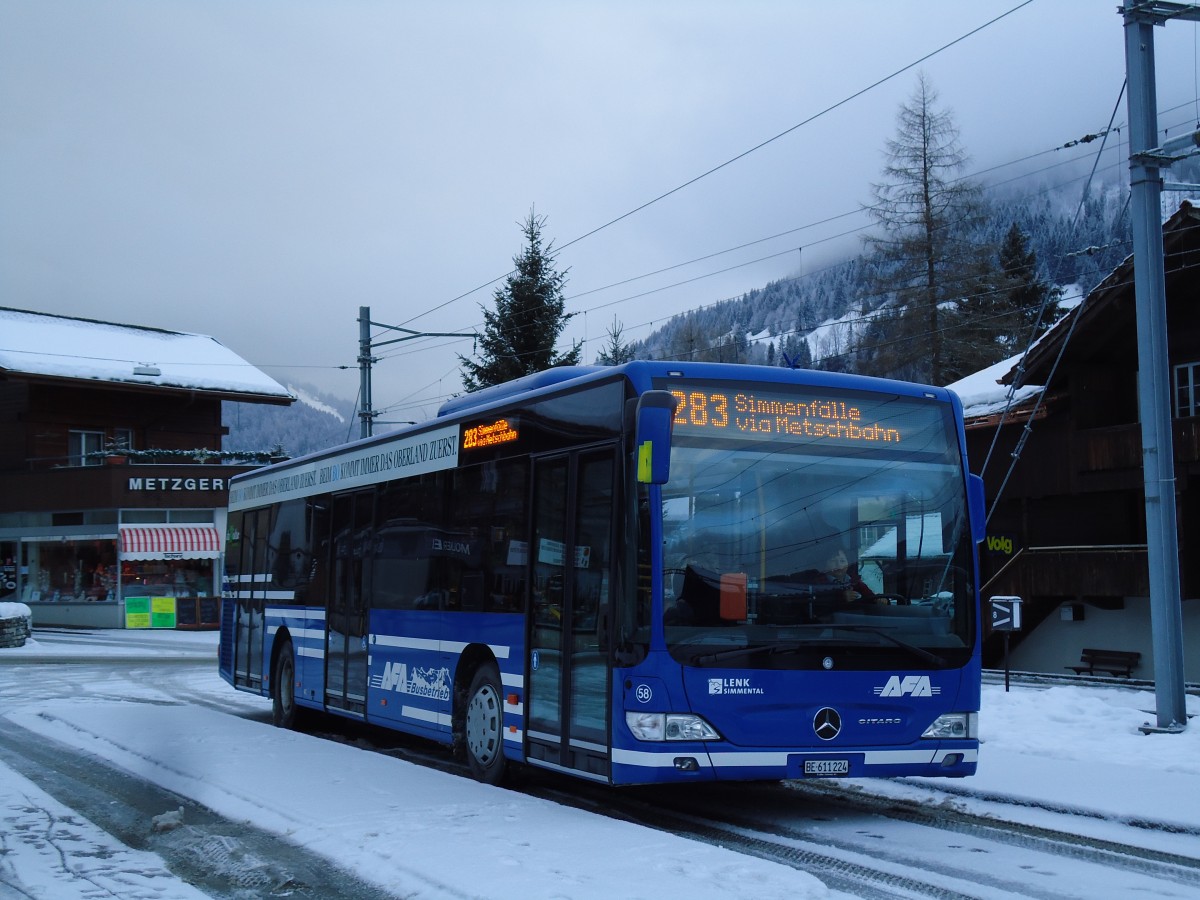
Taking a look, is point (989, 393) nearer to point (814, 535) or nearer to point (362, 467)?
point (362, 467)

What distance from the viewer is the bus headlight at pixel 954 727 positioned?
914cm

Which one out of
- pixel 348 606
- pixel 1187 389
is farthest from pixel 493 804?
pixel 1187 389

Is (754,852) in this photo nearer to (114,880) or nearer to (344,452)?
(114,880)

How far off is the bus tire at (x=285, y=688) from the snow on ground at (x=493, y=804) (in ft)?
3.00

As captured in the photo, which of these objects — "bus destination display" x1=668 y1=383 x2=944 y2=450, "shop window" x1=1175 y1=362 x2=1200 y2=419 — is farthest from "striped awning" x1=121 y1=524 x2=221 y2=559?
"bus destination display" x1=668 y1=383 x2=944 y2=450

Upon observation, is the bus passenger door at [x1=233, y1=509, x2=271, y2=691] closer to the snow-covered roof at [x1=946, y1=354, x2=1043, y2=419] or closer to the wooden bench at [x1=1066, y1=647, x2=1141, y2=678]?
the snow-covered roof at [x1=946, y1=354, x2=1043, y2=419]

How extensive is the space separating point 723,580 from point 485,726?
3.06 meters

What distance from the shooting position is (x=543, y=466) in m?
10.0

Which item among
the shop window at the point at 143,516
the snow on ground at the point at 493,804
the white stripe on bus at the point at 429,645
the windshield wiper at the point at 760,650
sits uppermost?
the shop window at the point at 143,516

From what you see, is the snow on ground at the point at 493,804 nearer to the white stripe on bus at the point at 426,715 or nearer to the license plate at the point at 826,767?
the white stripe on bus at the point at 426,715

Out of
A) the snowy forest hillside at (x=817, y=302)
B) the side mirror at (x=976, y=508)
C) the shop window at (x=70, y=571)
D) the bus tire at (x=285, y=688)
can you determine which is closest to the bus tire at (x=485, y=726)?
the side mirror at (x=976, y=508)

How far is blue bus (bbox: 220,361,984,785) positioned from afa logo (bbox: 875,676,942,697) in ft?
0.04

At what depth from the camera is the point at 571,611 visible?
9328mm

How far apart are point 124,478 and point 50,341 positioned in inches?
334
